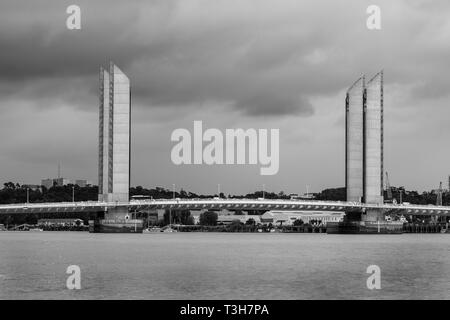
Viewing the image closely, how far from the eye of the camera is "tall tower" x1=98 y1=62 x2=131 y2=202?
10688 centimetres

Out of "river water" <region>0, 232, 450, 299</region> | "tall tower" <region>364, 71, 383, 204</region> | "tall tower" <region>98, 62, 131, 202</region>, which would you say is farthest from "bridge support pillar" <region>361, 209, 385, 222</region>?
"river water" <region>0, 232, 450, 299</region>

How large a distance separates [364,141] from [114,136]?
29.8 metres

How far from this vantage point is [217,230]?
193 meters

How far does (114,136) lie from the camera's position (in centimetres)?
10688

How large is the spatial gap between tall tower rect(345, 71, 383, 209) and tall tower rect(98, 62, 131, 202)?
26.6 meters

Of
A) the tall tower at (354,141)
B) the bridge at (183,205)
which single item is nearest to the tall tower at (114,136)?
the bridge at (183,205)

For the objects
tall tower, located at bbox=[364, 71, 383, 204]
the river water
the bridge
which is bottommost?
the river water

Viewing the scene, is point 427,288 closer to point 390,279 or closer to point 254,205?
point 390,279

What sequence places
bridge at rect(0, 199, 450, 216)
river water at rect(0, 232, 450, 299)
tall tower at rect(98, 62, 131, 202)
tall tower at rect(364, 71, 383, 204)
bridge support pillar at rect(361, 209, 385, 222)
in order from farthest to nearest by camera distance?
bridge support pillar at rect(361, 209, 385, 222)
tall tower at rect(364, 71, 383, 204)
bridge at rect(0, 199, 450, 216)
tall tower at rect(98, 62, 131, 202)
river water at rect(0, 232, 450, 299)

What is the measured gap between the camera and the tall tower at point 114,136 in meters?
107

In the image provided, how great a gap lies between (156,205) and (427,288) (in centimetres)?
7868

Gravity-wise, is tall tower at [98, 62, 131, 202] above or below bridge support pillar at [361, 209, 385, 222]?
above
